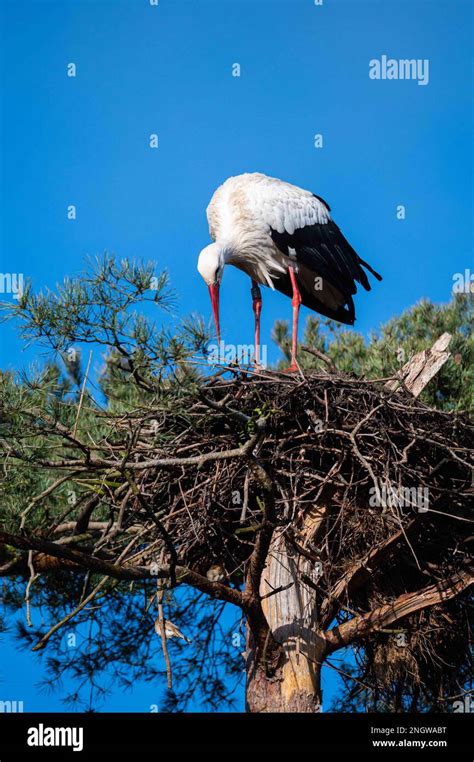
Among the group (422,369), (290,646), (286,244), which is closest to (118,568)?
(290,646)

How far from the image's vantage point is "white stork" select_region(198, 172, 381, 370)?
22.6 ft

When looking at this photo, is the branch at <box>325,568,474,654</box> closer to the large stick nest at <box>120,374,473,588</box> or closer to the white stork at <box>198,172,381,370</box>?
the large stick nest at <box>120,374,473,588</box>

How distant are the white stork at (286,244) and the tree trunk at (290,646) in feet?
7.08

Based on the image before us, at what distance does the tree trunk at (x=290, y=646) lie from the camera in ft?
15.5

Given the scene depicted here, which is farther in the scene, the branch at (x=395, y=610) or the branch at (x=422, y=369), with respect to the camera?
the branch at (x=422, y=369)

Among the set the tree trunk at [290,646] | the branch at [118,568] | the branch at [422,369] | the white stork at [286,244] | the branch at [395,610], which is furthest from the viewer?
the white stork at [286,244]

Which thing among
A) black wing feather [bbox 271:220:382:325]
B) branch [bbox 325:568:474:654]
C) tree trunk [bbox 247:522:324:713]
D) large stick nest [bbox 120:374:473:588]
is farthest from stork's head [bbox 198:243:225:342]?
branch [bbox 325:568:474:654]

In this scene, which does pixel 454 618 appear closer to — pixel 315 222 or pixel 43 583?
pixel 43 583

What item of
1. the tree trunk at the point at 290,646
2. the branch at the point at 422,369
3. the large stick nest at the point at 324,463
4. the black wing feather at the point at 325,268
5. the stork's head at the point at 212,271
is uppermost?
the black wing feather at the point at 325,268

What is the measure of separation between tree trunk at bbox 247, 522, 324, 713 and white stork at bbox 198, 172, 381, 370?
2158 millimetres

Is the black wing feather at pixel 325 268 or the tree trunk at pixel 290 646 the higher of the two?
the black wing feather at pixel 325 268

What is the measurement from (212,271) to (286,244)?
97 cm

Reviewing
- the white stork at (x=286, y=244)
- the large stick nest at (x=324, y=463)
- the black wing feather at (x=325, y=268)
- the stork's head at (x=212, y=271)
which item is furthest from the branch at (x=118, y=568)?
the black wing feather at (x=325, y=268)

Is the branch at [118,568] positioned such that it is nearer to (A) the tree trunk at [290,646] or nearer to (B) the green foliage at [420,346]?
(A) the tree trunk at [290,646]
